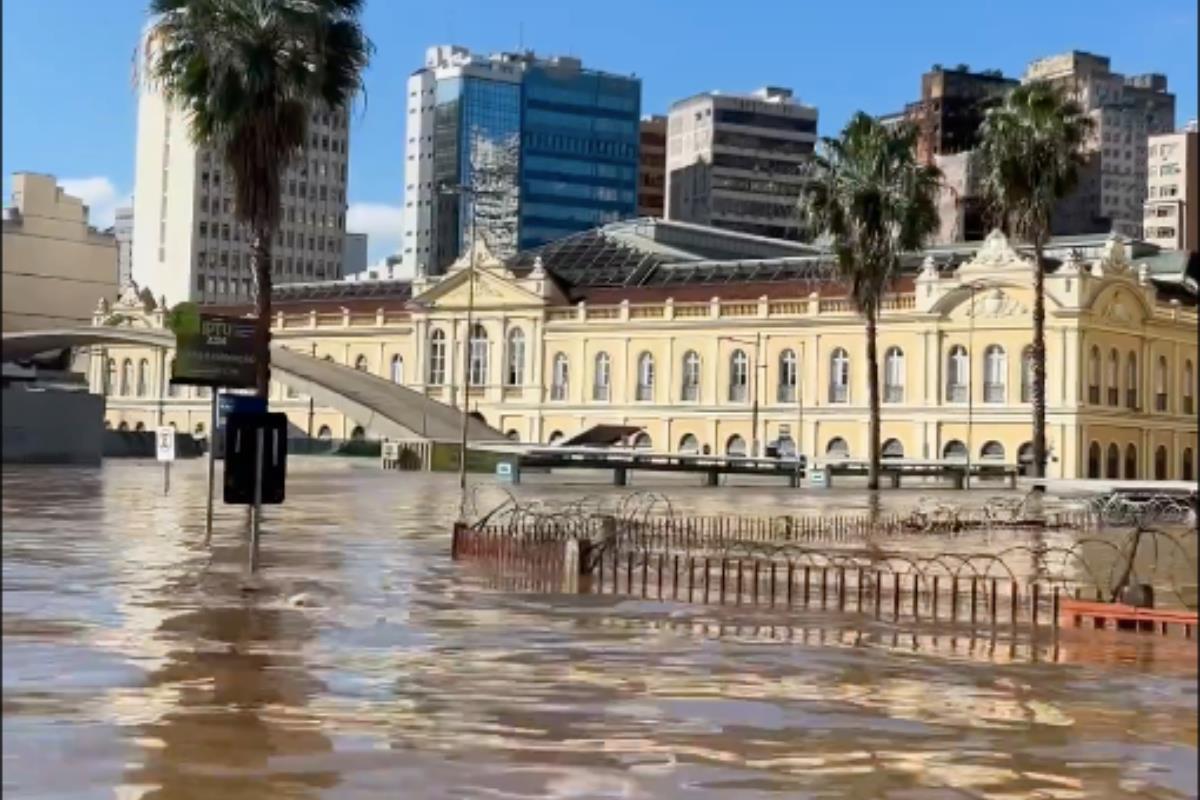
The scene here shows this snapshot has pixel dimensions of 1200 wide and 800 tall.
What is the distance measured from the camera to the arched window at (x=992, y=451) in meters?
77.9

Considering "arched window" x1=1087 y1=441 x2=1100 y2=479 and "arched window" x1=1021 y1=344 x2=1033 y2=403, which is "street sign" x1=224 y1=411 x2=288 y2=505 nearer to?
"arched window" x1=1087 y1=441 x2=1100 y2=479

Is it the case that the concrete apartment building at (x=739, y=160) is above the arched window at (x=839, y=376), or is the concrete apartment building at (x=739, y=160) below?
above

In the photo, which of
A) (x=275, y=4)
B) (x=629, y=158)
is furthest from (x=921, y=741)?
(x=629, y=158)

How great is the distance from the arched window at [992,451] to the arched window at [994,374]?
6.70 ft

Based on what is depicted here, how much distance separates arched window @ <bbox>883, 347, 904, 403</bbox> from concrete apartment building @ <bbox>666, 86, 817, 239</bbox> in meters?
91.3

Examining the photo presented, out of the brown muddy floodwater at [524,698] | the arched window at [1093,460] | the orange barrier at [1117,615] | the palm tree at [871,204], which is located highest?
the palm tree at [871,204]

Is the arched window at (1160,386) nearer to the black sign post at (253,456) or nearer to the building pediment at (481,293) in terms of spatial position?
the building pediment at (481,293)

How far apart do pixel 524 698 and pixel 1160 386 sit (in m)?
74.0

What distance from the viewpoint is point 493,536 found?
25484 millimetres

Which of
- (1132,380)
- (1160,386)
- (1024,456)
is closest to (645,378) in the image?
(1024,456)

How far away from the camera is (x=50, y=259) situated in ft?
11.0

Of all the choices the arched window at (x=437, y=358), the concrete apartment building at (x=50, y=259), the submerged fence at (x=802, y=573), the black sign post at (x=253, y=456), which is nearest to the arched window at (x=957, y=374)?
the arched window at (x=437, y=358)

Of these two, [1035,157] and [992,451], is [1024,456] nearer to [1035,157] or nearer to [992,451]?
[992,451]

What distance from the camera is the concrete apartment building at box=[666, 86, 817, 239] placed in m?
174
